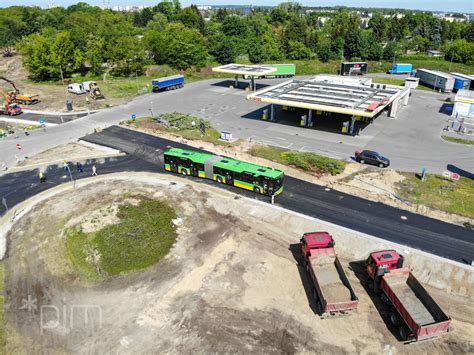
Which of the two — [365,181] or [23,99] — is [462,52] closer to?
[365,181]

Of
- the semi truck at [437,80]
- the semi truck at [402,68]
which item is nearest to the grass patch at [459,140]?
the semi truck at [437,80]

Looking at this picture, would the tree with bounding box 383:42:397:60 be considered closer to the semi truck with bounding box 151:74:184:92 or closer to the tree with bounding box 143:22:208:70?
the tree with bounding box 143:22:208:70

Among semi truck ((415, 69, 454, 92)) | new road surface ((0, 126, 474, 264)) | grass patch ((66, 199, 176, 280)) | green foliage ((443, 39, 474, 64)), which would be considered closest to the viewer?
grass patch ((66, 199, 176, 280))

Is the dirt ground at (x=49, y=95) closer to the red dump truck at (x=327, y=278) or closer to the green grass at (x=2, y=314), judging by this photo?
the green grass at (x=2, y=314)

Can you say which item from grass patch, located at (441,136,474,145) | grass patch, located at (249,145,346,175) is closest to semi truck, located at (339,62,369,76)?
grass patch, located at (441,136,474,145)

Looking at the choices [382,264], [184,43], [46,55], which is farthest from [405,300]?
[46,55]

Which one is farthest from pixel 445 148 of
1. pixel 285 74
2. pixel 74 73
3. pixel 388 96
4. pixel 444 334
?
Answer: pixel 74 73
